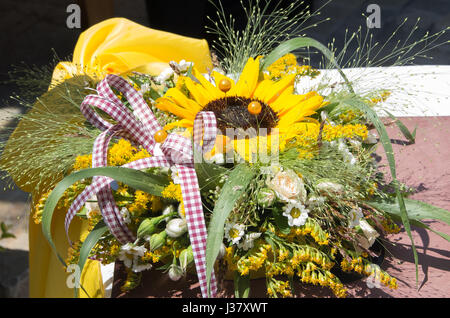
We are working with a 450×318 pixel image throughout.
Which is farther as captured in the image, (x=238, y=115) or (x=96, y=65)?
(x=96, y=65)

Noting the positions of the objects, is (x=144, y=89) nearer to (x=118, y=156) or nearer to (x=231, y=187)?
(x=118, y=156)

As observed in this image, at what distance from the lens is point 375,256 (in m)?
0.73

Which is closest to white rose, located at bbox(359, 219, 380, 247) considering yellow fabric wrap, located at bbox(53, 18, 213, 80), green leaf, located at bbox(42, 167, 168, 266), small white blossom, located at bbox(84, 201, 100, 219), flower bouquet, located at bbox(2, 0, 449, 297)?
flower bouquet, located at bbox(2, 0, 449, 297)

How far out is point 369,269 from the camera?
688mm

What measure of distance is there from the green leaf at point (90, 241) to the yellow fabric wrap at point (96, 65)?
163mm

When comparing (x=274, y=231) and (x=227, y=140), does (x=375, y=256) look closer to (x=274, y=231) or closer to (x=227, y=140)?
(x=274, y=231)

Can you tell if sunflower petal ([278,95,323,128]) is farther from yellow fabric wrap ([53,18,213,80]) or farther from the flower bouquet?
yellow fabric wrap ([53,18,213,80])

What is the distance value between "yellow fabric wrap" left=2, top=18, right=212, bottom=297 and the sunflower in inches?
5.4

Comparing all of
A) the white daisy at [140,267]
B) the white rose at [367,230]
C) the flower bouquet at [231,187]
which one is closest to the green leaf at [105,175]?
the flower bouquet at [231,187]

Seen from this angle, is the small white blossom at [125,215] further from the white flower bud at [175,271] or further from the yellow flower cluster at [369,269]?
the yellow flower cluster at [369,269]

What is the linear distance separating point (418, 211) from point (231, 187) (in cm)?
32

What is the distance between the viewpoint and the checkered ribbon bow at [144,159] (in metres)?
0.63

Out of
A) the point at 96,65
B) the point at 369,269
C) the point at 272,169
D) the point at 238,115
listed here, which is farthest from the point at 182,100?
the point at 96,65
